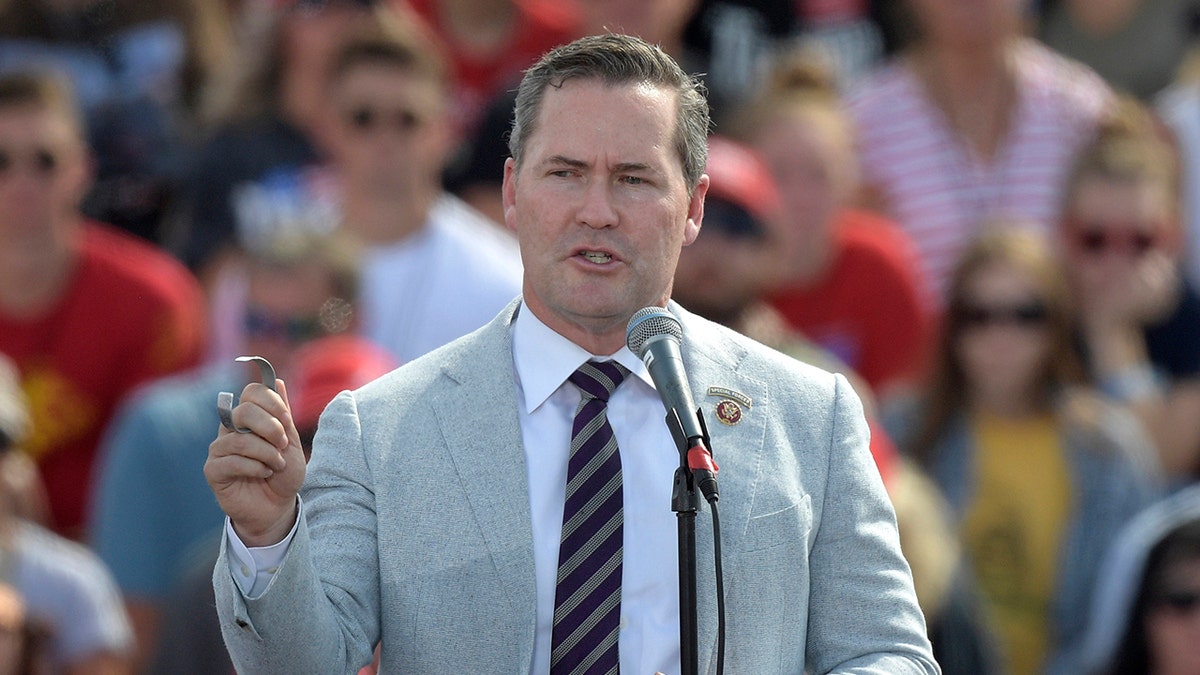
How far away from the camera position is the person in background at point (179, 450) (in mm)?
6129

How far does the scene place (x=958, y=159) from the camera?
7.98 meters

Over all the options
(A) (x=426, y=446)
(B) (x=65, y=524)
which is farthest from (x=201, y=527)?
(A) (x=426, y=446)

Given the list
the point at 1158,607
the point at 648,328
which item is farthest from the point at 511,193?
the point at 1158,607

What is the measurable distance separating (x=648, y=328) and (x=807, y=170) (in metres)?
4.73

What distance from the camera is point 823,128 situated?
7668 mm

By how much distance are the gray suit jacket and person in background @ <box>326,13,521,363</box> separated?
3.45m

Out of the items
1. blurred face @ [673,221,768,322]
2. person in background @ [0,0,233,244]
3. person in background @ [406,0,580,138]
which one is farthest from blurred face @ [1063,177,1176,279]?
person in background @ [0,0,233,244]

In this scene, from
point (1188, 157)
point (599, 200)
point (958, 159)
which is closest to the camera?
point (599, 200)

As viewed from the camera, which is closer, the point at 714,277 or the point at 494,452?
the point at 494,452

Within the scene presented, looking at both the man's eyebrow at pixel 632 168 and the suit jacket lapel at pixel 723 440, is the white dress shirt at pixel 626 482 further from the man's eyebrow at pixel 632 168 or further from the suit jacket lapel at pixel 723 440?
the man's eyebrow at pixel 632 168

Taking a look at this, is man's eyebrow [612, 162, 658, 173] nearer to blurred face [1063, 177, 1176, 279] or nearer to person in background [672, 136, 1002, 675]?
person in background [672, 136, 1002, 675]

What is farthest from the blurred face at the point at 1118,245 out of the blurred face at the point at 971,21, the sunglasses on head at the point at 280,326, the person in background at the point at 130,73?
the person in background at the point at 130,73

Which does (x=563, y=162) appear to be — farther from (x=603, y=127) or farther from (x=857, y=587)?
(x=857, y=587)

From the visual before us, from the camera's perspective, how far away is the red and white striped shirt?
26.0 feet
